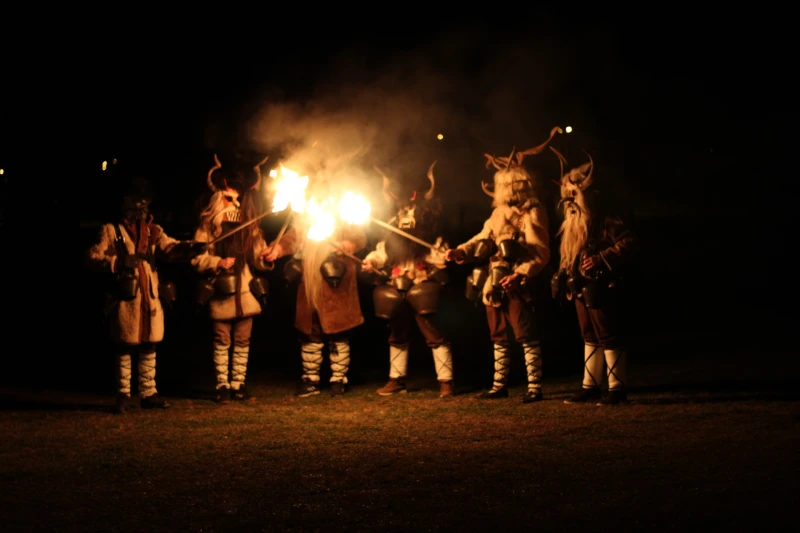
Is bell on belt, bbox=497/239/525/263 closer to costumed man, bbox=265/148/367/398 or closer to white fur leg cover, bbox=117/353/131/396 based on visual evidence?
costumed man, bbox=265/148/367/398

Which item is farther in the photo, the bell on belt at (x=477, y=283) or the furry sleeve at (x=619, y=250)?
the bell on belt at (x=477, y=283)

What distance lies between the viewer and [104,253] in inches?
299

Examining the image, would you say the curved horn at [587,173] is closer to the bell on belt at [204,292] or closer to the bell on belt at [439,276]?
the bell on belt at [439,276]

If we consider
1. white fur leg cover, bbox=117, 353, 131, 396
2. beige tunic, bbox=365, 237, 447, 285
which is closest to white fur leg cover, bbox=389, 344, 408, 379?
beige tunic, bbox=365, 237, 447, 285

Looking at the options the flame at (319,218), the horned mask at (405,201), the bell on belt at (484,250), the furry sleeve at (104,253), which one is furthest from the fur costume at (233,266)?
the bell on belt at (484,250)

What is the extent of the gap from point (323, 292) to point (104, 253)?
2156 millimetres

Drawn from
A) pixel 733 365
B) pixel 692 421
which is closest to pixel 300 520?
pixel 692 421

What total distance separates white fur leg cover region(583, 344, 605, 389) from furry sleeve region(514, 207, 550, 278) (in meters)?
0.88

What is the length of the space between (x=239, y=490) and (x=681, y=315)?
12.0m

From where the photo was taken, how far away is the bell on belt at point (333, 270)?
8227mm

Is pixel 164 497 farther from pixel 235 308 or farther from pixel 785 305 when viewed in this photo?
pixel 785 305

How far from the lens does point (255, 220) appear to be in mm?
8258

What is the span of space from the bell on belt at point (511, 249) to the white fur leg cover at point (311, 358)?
2.21 metres

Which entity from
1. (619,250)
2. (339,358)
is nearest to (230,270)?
(339,358)
